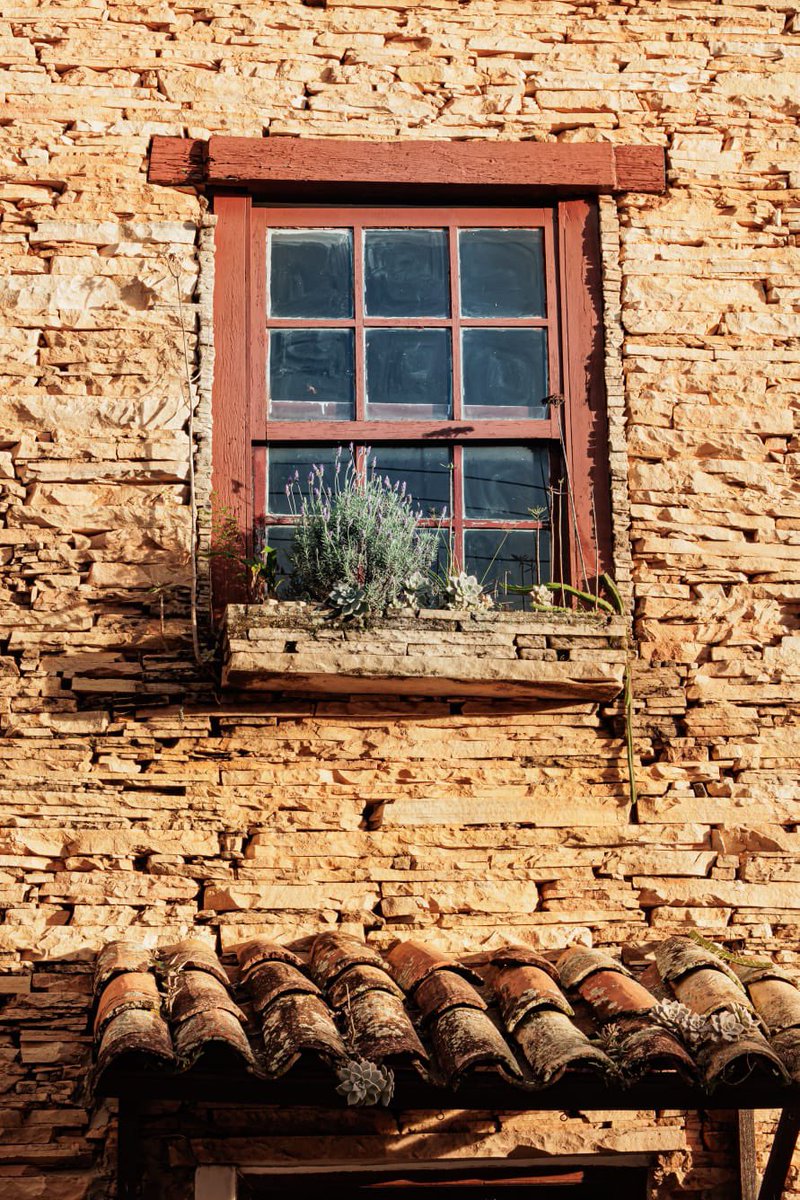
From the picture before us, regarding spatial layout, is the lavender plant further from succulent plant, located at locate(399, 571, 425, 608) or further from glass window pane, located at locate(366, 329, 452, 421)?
glass window pane, located at locate(366, 329, 452, 421)

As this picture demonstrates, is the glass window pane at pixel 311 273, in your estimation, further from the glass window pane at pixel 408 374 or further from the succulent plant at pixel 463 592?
the succulent plant at pixel 463 592

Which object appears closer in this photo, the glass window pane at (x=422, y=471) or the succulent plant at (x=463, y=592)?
the succulent plant at (x=463, y=592)

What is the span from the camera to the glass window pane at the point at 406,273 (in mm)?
6676

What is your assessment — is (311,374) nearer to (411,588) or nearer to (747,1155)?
(411,588)

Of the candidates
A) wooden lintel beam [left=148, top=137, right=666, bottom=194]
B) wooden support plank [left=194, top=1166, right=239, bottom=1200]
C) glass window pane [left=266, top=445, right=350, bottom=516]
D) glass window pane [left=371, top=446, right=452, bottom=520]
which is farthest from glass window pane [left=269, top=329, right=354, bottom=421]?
wooden support plank [left=194, top=1166, right=239, bottom=1200]

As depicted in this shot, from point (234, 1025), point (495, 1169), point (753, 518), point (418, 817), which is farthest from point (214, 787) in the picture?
point (753, 518)

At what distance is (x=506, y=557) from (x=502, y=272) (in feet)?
3.95

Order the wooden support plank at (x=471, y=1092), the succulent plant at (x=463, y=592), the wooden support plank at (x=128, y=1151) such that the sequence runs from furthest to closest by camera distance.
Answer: the succulent plant at (x=463, y=592)
the wooden support plank at (x=128, y=1151)
the wooden support plank at (x=471, y=1092)

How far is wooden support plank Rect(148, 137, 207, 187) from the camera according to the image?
6.60m

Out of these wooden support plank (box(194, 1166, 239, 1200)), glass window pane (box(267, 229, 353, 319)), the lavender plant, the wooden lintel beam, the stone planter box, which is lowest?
wooden support plank (box(194, 1166, 239, 1200))

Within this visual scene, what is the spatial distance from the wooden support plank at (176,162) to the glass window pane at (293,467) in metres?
1.14

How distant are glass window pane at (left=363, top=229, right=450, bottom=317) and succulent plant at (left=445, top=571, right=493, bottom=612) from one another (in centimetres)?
126

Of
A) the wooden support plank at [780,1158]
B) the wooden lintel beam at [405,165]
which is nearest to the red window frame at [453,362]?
the wooden lintel beam at [405,165]

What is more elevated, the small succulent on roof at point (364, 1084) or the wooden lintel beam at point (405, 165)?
the wooden lintel beam at point (405, 165)
